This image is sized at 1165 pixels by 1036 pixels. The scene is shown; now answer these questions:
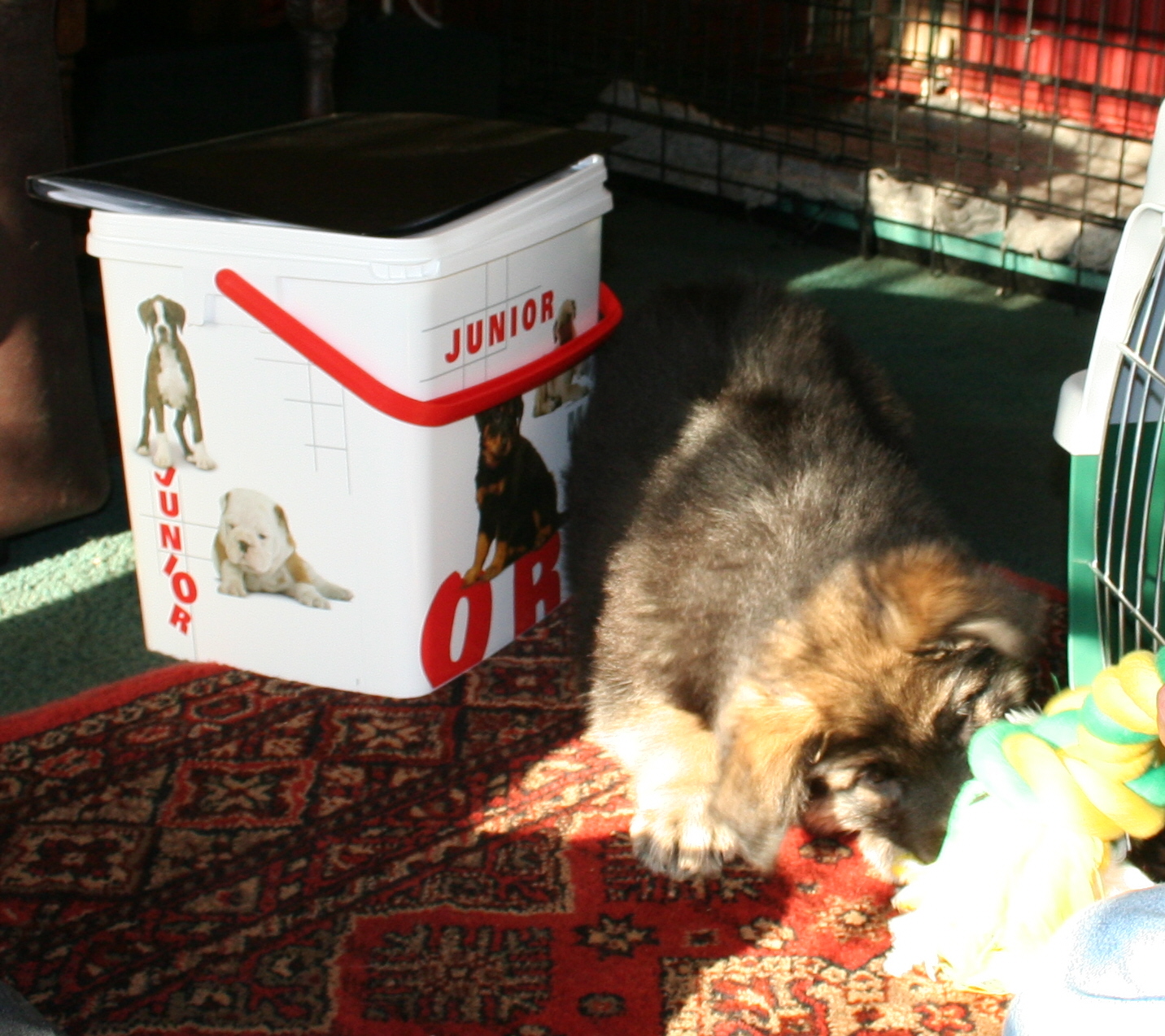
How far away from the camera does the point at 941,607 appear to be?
1349 millimetres

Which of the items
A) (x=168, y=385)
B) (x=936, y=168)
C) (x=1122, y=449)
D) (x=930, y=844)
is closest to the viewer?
(x=930, y=844)

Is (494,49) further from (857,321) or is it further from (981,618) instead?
(981,618)

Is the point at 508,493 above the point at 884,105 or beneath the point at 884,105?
beneath

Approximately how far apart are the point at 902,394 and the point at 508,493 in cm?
128

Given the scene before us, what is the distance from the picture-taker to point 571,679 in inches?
73.4

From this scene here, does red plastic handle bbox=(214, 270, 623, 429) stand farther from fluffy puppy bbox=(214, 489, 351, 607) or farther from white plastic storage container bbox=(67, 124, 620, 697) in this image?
fluffy puppy bbox=(214, 489, 351, 607)

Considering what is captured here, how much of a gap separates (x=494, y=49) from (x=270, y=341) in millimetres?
2335

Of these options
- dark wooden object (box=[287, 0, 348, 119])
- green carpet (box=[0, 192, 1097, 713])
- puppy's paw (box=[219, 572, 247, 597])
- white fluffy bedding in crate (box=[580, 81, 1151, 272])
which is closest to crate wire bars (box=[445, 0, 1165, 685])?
white fluffy bedding in crate (box=[580, 81, 1151, 272])

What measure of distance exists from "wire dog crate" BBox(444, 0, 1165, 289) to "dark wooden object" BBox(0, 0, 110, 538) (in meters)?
2.39

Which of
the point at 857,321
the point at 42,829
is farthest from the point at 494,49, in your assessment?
the point at 42,829

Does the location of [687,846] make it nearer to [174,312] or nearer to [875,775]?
[875,775]

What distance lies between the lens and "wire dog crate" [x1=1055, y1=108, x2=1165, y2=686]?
4.86 feet

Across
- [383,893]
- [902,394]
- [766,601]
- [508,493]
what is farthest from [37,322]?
[902,394]

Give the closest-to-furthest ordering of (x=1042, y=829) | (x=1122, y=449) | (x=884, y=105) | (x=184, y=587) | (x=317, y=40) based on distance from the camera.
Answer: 1. (x=1042, y=829)
2. (x=1122, y=449)
3. (x=184, y=587)
4. (x=317, y=40)
5. (x=884, y=105)
